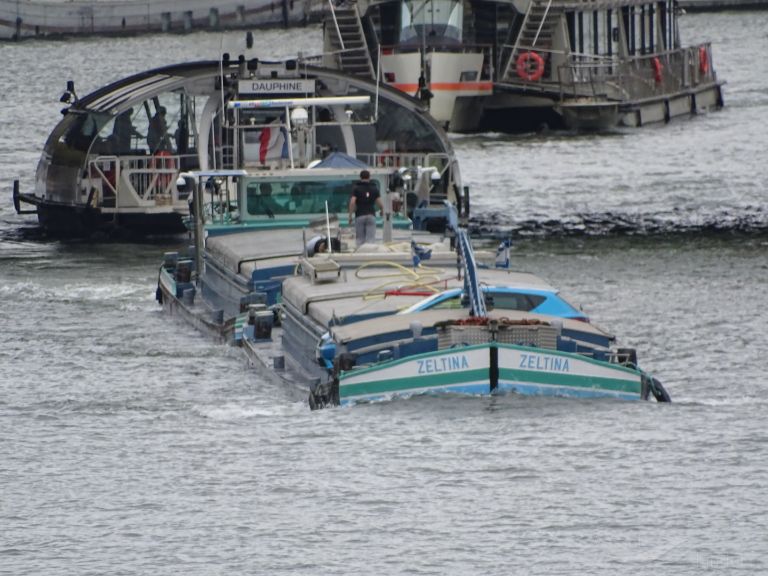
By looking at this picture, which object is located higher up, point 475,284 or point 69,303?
point 475,284

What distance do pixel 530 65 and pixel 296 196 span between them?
164 ft

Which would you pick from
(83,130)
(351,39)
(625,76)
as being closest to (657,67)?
(625,76)

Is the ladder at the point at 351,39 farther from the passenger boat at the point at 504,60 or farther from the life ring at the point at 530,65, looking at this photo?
the life ring at the point at 530,65

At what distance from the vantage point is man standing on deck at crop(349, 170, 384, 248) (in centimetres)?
4919

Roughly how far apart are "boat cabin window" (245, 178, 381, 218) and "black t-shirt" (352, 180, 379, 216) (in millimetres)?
3715

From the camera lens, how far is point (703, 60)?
11575cm

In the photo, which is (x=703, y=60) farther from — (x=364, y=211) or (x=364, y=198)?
(x=364, y=198)

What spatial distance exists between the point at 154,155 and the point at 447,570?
128 ft

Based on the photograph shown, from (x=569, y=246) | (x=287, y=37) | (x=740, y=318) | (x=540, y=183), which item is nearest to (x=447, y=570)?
(x=740, y=318)

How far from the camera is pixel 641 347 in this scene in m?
47.8

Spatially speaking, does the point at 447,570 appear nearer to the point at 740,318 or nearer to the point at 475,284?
the point at 475,284

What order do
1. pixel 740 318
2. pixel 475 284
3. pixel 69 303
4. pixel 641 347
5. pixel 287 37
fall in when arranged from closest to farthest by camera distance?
pixel 475 284
pixel 641 347
pixel 740 318
pixel 69 303
pixel 287 37

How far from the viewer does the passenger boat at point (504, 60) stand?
102 meters

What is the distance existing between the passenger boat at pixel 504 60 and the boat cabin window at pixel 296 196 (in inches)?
1792
